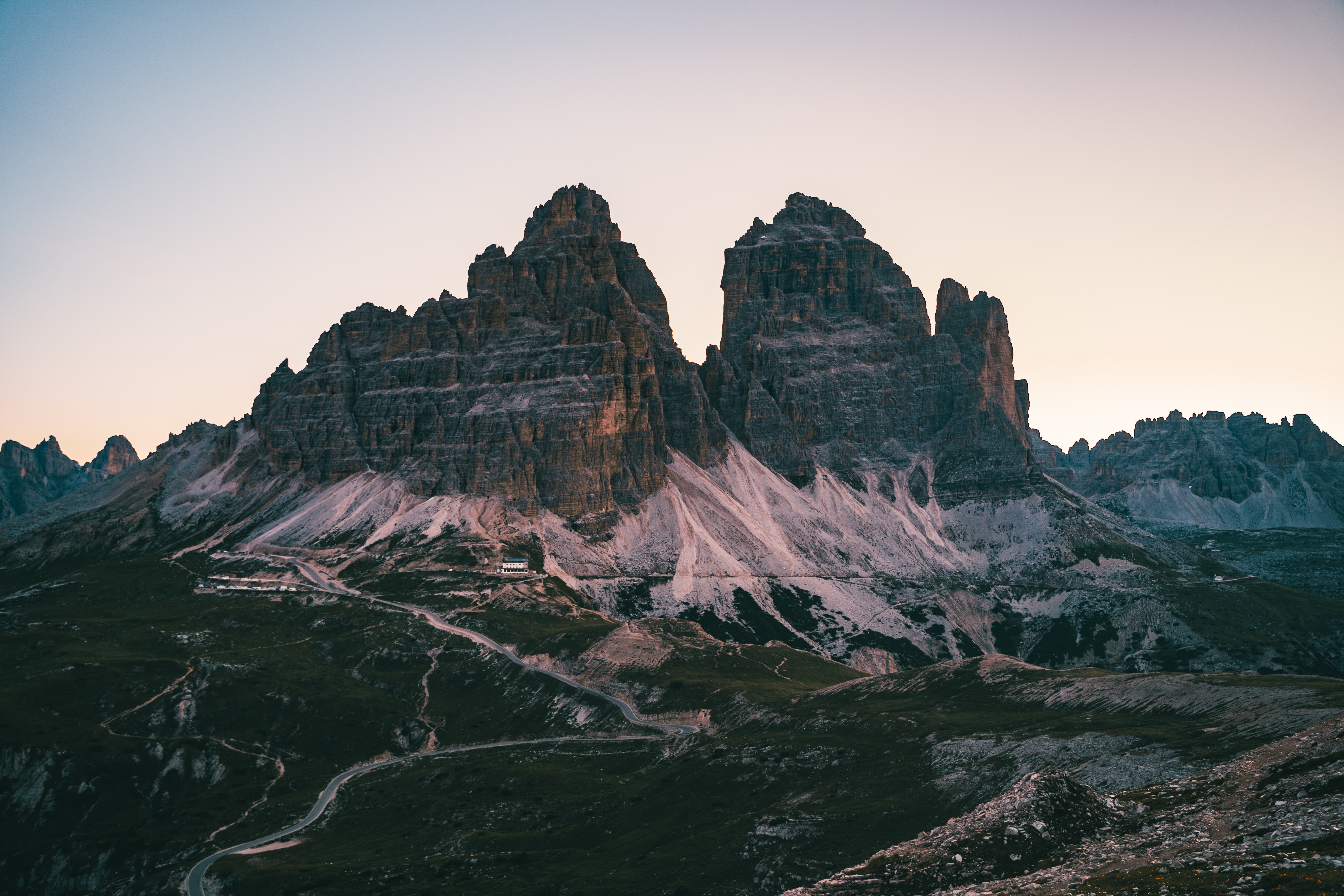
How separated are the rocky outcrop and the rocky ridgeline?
0.10 m

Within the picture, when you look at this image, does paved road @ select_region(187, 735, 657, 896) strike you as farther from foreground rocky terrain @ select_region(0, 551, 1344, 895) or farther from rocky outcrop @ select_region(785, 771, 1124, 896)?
rocky outcrop @ select_region(785, 771, 1124, 896)

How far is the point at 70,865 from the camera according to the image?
164 metres

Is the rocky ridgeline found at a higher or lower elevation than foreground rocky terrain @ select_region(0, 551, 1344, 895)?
higher

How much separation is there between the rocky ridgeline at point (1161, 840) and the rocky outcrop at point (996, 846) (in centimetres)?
10

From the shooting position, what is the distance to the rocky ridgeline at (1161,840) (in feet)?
202

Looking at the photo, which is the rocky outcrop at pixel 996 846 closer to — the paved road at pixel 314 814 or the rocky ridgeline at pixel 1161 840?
the rocky ridgeline at pixel 1161 840

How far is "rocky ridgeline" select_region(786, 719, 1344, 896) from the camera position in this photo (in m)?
61.7

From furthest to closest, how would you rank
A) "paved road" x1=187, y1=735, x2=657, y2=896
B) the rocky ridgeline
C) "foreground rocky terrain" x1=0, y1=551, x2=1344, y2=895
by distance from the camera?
"paved road" x1=187, y1=735, x2=657, y2=896, "foreground rocky terrain" x1=0, y1=551, x2=1344, y2=895, the rocky ridgeline

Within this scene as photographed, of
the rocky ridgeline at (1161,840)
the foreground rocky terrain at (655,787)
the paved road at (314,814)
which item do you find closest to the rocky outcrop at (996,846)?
the rocky ridgeline at (1161,840)

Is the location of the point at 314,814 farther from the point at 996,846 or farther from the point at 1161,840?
the point at 1161,840

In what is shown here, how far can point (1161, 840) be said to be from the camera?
7206 centimetres

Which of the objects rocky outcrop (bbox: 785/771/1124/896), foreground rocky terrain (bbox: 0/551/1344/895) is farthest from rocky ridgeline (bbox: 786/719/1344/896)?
foreground rocky terrain (bbox: 0/551/1344/895)

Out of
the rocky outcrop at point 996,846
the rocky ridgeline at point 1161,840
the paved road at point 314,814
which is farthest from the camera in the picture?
the paved road at point 314,814

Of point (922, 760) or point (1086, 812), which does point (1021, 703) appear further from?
point (1086, 812)
